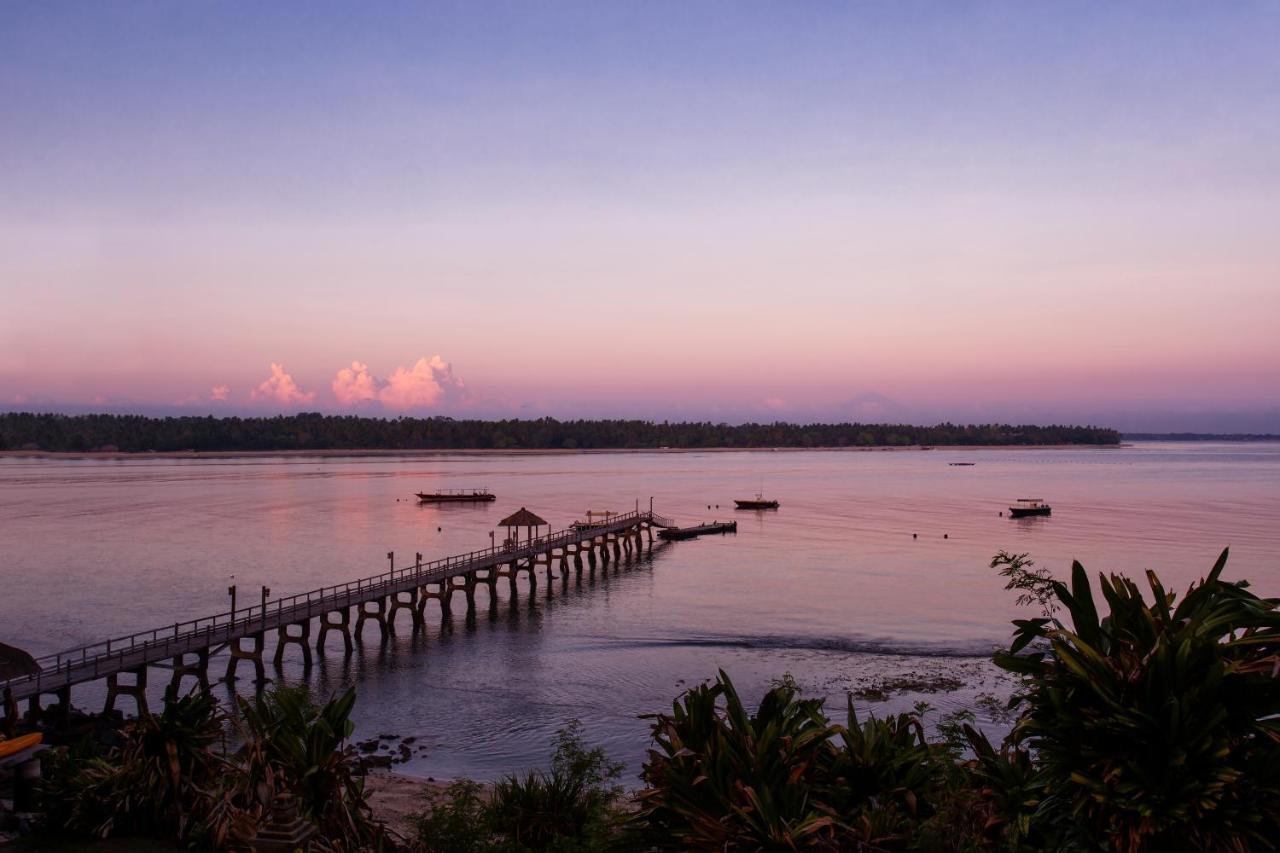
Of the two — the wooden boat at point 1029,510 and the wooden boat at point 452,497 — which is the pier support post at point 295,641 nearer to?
the wooden boat at point 1029,510

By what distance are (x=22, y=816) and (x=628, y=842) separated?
40.4 feet

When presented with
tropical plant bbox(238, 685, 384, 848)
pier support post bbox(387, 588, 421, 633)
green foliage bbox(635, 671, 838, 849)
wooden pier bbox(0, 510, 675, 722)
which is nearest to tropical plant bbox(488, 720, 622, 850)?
tropical plant bbox(238, 685, 384, 848)

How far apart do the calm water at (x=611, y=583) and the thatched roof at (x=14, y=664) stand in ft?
30.9

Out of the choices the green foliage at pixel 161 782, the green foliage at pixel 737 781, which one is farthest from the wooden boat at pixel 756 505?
the green foliage at pixel 737 781

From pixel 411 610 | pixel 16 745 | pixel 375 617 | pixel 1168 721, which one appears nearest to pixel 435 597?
pixel 411 610

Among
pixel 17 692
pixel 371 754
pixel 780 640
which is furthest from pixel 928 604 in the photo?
pixel 17 692

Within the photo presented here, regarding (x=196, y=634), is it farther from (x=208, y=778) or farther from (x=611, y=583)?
(x=611, y=583)

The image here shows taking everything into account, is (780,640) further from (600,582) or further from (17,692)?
(17,692)

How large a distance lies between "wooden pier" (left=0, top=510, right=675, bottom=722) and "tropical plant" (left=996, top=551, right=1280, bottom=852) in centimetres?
1772

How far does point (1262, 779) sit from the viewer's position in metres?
7.10

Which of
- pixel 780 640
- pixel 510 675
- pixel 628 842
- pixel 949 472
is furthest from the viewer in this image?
pixel 949 472

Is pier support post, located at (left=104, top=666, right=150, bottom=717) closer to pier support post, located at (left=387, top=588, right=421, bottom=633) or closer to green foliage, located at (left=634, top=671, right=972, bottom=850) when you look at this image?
pier support post, located at (left=387, top=588, right=421, bottom=633)

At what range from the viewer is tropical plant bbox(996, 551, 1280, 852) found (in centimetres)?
709

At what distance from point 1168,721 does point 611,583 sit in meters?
53.8
